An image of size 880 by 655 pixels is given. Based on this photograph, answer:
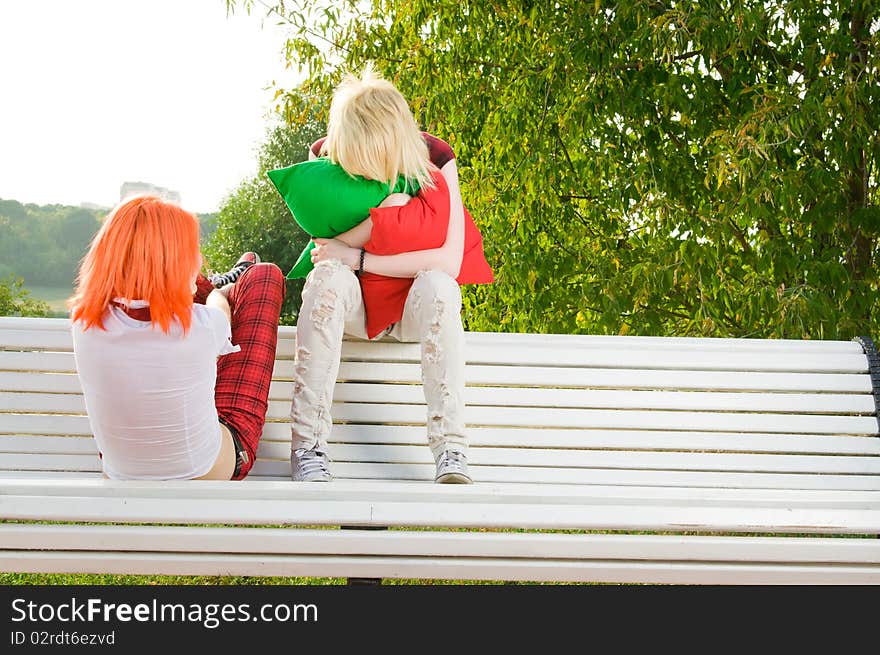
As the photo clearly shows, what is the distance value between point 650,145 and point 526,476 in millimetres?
2068

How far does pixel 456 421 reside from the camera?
7.63ft

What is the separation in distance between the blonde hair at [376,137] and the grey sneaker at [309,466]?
699mm

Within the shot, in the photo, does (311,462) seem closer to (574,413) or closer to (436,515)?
Result: (436,515)

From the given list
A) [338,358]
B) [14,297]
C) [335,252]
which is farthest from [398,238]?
[14,297]

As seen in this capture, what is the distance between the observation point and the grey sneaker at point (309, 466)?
7.36ft

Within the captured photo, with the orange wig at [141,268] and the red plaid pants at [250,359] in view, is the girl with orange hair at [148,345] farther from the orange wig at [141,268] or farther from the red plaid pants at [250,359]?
the red plaid pants at [250,359]

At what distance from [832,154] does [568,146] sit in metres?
1.06

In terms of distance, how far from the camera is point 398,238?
241cm

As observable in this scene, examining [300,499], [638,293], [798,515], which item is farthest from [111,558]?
[638,293]

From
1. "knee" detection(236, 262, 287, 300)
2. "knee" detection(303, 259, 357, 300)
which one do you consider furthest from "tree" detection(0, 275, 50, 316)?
"knee" detection(303, 259, 357, 300)

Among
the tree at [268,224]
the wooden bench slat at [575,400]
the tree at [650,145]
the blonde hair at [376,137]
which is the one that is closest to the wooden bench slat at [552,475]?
the wooden bench slat at [575,400]

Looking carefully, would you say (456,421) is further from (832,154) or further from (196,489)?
(832,154)

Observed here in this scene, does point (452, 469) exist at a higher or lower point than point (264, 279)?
lower

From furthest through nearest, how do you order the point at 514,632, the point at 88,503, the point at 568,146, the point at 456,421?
1. the point at 568,146
2. the point at 456,421
3. the point at 514,632
4. the point at 88,503
